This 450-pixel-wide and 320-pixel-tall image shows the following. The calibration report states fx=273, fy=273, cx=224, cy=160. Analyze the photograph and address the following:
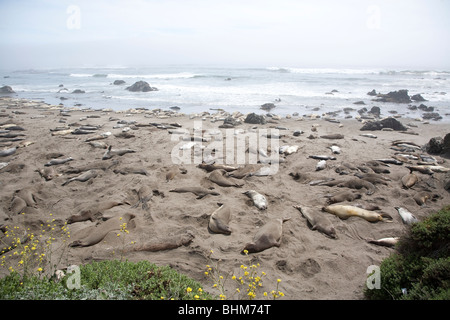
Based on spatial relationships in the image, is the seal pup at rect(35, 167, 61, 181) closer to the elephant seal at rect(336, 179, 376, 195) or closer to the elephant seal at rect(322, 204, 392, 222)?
the elephant seal at rect(322, 204, 392, 222)

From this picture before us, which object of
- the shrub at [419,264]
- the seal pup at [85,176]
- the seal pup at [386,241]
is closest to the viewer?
the shrub at [419,264]

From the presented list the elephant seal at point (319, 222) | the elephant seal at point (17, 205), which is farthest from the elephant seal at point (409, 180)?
the elephant seal at point (17, 205)

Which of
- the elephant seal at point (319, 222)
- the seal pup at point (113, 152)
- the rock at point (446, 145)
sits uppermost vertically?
the rock at point (446, 145)

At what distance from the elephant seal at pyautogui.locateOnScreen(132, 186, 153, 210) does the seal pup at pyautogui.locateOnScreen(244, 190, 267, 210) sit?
2381 mm

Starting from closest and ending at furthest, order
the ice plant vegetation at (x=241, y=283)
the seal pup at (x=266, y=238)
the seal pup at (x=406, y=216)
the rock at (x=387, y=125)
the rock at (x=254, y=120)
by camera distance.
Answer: the ice plant vegetation at (x=241, y=283), the seal pup at (x=266, y=238), the seal pup at (x=406, y=216), the rock at (x=387, y=125), the rock at (x=254, y=120)

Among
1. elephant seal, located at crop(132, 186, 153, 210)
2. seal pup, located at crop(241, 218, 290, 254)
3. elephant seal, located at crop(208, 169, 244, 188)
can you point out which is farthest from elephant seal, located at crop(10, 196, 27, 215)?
seal pup, located at crop(241, 218, 290, 254)

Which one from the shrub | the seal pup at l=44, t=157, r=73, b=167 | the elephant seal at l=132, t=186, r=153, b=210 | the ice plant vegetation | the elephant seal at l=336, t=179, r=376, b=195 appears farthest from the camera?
the seal pup at l=44, t=157, r=73, b=167

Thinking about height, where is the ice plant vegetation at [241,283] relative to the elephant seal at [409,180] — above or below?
below

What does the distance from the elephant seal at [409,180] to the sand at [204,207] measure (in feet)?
0.43

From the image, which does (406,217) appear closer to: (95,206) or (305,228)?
(305,228)

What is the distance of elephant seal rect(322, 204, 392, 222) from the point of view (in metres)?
5.71

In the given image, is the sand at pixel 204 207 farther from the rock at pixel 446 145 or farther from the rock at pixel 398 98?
the rock at pixel 398 98

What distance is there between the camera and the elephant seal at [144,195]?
6316 millimetres
